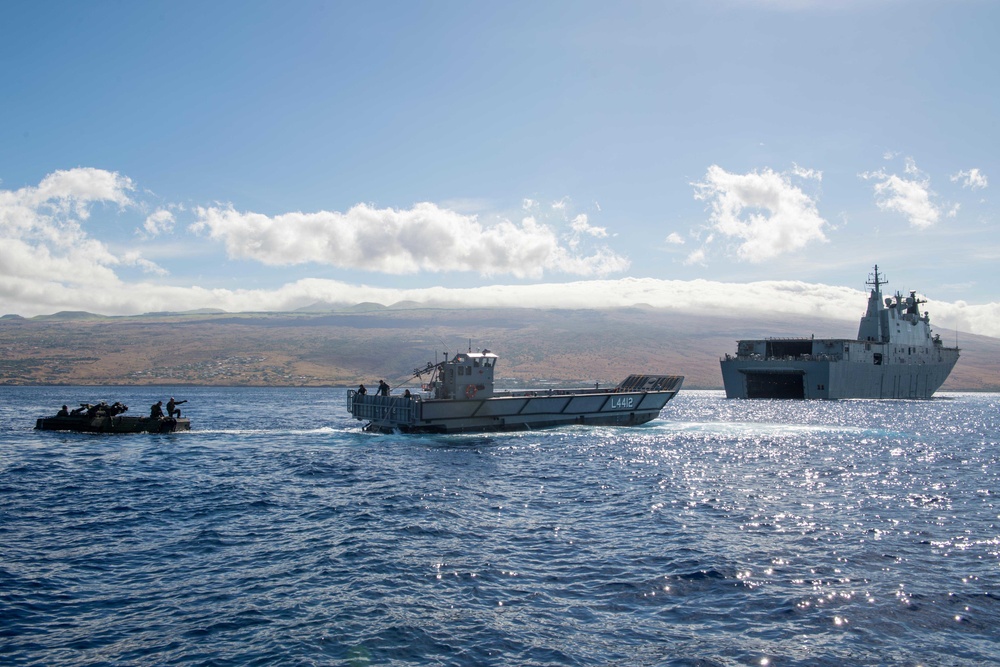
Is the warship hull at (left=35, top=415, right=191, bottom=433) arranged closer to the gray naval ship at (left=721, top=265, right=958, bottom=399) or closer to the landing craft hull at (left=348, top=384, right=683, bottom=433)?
the landing craft hull at (left=348, top=384, right=683, bottom=433)

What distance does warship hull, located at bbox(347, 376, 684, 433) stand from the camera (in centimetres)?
4531

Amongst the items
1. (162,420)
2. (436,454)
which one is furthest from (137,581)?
(162,420)

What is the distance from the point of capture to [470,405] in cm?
4600

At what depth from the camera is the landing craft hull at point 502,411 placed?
1784 inches

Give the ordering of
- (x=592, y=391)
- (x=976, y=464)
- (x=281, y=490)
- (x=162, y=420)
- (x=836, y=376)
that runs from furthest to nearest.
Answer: (x=836, y=376), (x=592, y=391), (x=162, y=420), (x=976, y=464), (x=281, y=490)

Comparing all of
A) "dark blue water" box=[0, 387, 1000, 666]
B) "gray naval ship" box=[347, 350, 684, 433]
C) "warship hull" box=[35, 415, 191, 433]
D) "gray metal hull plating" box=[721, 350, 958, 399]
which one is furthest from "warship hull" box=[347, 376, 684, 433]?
"gray metal hull plating" box=[721, 350, 958, 399]

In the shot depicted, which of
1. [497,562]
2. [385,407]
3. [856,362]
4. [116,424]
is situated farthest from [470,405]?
[856,362]

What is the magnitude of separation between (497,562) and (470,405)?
29211 millimetres

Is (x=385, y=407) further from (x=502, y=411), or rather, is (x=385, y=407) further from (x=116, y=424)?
(x=116, y=424)

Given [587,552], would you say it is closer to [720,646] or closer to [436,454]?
[720,646]

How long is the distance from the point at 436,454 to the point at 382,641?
991 inches

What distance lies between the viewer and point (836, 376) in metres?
89.6

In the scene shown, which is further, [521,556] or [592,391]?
[592,391]

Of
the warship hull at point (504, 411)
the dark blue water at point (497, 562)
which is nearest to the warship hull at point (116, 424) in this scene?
the warship hull at point (504, 411)
